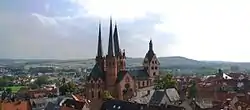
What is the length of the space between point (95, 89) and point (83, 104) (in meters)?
16.2

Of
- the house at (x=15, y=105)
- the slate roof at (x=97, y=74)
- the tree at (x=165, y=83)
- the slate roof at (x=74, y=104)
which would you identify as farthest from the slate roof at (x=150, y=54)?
the house at (x=15, y=105)

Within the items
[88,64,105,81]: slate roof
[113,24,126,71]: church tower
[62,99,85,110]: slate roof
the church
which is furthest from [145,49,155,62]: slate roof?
[62,99,85,110]: slate roof

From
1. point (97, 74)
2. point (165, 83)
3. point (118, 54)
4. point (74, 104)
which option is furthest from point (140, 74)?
point (74, 104)

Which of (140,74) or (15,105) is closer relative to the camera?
(15,105)

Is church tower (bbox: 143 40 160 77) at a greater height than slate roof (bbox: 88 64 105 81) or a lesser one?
greater

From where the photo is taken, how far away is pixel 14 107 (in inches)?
2333

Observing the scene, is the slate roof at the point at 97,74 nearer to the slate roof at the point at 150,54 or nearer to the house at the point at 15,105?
the house at the point at 15,105

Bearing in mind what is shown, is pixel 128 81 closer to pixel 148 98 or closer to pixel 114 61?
pixel 114 61

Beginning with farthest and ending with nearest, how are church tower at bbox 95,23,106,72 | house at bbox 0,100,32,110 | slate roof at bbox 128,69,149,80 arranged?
slate roof at bbox 128,69,149,80, church tower at bbox 95,23,106,72, house at bbox 0,100,32,110

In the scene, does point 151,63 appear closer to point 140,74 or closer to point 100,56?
point 140,74

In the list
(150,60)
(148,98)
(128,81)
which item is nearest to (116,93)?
(128,81)

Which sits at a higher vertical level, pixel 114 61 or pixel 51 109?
pixel 114 61

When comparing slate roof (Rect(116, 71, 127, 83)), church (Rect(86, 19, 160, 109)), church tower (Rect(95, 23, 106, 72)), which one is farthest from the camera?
church tower (Rect(95, 23, 106, 72))

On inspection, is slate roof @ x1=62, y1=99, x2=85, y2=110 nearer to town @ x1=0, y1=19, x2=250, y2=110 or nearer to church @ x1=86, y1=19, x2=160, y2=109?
town @ x1=0, y1=19, x2=250, y2=110
